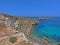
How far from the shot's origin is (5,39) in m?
25.2

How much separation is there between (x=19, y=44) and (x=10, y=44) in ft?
3.77

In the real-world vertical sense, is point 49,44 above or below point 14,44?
below

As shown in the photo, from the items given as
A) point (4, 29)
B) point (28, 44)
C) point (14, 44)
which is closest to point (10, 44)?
point (14, 44)

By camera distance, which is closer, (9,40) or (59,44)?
(9,40)

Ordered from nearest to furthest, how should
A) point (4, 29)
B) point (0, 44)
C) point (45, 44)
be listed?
point (0, 44), point (4, 29), point (45, 44)

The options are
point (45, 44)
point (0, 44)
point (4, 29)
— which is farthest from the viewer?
point (45, 44)

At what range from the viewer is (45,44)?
131 ft

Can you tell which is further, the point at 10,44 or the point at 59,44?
the point at 59,44

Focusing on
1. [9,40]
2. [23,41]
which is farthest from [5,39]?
[23,41]

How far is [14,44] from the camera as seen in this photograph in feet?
81.2

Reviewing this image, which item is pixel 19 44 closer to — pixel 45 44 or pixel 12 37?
pixel 12 37

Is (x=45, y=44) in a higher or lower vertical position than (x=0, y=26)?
lower

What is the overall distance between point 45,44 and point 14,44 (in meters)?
16.0

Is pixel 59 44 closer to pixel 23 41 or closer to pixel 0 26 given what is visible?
pixel 0 26
